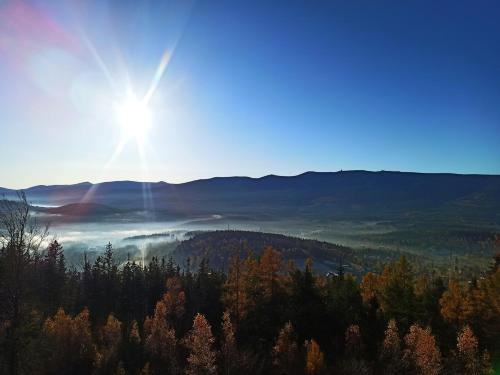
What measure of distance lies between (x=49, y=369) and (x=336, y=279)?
4236 cm

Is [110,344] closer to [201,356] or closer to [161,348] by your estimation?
[161,348]

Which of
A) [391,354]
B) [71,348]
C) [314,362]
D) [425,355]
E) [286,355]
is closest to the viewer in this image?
[425,355]

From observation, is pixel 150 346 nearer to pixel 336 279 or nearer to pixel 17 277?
pixel 336 279

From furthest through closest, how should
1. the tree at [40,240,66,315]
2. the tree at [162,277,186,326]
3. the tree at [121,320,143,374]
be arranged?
the tree at [40,240,66,315]
the tree at [162,277,186,326]
the tree at [121,320,143,374]

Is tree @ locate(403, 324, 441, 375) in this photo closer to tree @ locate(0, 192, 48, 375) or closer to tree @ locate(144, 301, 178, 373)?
tree @ locate(144, 301, 178, 373)

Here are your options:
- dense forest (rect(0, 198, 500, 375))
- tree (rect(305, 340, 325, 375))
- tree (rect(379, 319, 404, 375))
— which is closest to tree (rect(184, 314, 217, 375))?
dense forest (rect(0, 198, 500, 375))

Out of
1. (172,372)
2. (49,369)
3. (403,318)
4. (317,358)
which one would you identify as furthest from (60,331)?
(403,318)

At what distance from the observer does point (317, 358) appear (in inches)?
1795

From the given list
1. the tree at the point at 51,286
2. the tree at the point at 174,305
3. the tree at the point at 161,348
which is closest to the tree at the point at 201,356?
the tree at the point at 161,348

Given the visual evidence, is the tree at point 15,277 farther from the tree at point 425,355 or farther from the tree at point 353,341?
the tree at point 353,341

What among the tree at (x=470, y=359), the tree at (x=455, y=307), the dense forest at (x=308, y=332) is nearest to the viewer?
the tree at (x=470, y=359)

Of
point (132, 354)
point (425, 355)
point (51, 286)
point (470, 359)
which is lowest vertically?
point (132, 354)

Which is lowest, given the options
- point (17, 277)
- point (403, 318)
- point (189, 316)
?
point (189, 316)

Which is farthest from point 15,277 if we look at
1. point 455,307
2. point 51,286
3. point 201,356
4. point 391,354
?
point 51,286
